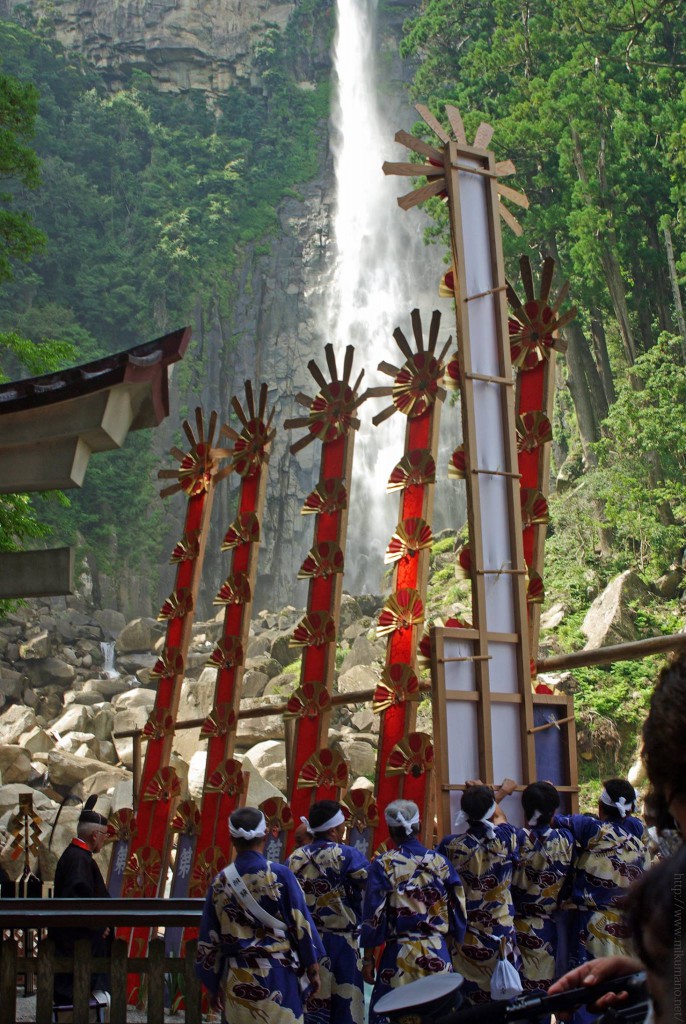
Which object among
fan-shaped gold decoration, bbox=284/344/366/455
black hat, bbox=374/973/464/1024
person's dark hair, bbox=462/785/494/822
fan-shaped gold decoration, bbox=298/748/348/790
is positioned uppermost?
fan-shaped gold decoration, bbox=284/344/366/455

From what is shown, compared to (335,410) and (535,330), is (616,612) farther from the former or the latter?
(535,330)

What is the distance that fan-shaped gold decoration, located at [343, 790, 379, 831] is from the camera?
7156 mm

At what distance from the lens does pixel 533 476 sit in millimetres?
7543

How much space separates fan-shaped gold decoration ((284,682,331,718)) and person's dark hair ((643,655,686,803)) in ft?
21.5

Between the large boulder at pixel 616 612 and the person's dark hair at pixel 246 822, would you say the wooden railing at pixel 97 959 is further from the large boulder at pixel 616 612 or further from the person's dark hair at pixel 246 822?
the large boulder at pixel 616 612

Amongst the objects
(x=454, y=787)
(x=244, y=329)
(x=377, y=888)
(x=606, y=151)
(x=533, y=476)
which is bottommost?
(x=377, y=888)

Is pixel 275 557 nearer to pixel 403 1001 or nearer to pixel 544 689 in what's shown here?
pixel 544 689

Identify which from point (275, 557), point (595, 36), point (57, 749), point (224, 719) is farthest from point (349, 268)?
point (224, 719)

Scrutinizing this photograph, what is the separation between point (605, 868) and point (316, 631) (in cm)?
361

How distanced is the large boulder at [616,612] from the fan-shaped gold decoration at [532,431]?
11205mm

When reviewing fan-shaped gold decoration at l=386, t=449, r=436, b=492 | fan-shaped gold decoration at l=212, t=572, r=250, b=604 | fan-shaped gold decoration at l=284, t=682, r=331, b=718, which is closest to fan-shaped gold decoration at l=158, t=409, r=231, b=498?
fan-shaped gold decoration at l=212, t=572, r=250, b=604

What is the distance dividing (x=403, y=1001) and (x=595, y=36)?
25808 mm

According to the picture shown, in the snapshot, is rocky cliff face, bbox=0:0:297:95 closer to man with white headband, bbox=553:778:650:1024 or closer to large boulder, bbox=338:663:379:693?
large boulder, bbox=338:663:379:693

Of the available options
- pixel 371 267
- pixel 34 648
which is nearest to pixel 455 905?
pixel 34 648
